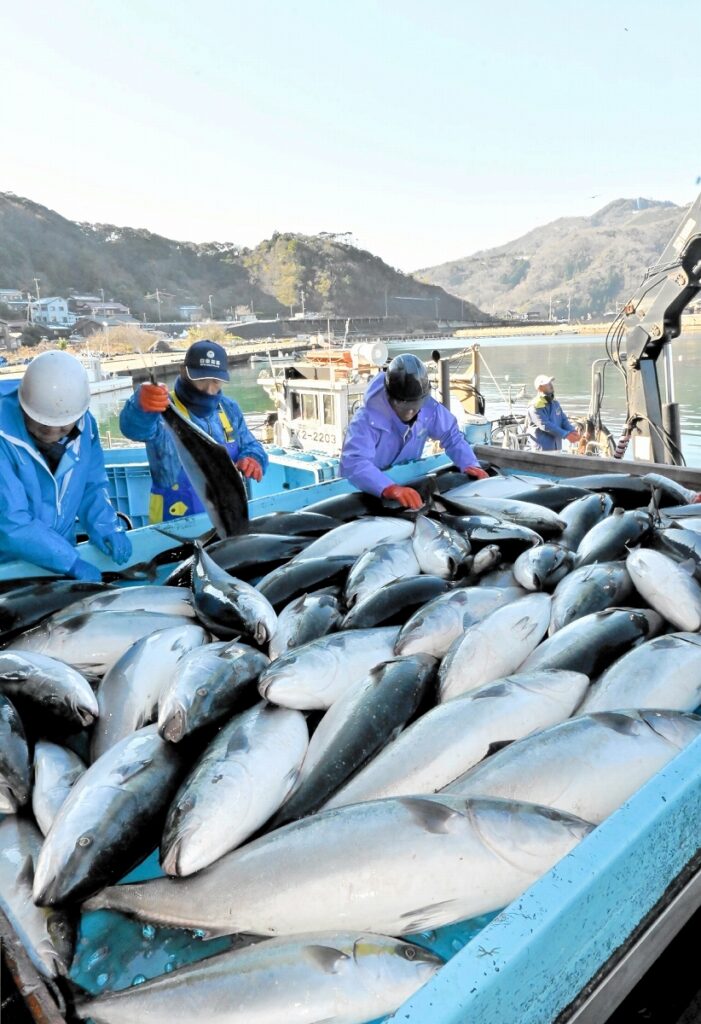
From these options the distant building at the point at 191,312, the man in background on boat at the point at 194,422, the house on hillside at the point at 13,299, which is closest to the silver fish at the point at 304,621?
the man in background on boat at the point at 194,422

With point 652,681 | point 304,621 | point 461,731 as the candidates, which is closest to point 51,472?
point 304,621

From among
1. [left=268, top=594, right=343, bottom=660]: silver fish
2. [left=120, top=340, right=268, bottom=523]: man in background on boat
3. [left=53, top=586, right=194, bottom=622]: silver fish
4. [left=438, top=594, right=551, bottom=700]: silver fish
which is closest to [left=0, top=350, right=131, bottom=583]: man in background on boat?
[left=53, top=586, right=194, bottom=622]: silver fish

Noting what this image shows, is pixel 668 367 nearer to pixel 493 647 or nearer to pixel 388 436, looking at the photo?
pixel 388 436

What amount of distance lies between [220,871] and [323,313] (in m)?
134

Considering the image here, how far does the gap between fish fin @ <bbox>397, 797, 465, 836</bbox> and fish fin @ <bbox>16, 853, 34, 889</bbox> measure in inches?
34.6

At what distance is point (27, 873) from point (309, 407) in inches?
593

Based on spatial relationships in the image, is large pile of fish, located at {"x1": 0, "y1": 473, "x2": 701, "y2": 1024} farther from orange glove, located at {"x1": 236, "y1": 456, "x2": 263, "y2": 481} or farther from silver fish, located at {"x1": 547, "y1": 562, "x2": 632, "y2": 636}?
orange glove, located at {"x1": 236, "y1": 456, "x2": 263, "y2": 481}

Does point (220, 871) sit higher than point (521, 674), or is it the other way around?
point (521, 674)

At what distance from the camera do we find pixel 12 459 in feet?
10.5

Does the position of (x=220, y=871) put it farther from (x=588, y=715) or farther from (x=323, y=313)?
(x=323, y=313)

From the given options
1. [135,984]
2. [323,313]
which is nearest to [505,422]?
[135,984]

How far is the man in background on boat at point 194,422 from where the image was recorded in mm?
4211

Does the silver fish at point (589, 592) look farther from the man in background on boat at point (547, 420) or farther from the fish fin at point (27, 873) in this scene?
the man in background on boat at point (547, 420)

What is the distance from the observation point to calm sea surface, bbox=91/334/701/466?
91.5 ft
